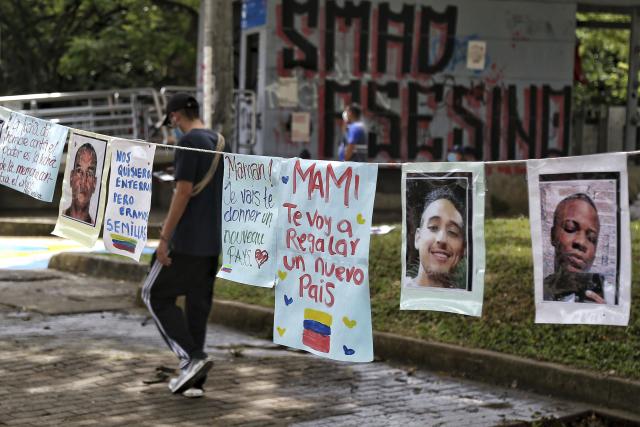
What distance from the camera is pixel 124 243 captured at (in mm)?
6918

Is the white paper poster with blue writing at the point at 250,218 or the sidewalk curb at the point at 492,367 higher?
the white paper poster with blue writing at the point at 250,218

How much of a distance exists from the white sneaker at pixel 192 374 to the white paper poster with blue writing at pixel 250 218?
102cm

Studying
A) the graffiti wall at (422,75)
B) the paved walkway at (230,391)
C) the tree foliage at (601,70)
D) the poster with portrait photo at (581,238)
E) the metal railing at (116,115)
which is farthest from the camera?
the tree foliage at (601,70)

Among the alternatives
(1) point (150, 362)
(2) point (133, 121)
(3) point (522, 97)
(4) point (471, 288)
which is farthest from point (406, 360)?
(3) point (522, 97)

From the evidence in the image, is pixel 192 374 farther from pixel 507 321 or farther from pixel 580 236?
pixel 580 236

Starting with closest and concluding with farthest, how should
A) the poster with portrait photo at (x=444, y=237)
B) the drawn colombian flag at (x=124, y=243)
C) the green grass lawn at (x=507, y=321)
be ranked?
1. the poster with portrait photo at (x=444, y=237)
2. the drawn colombian flag at (x=124, y=243)
3. the green grass lawn at (x=507, y=321)

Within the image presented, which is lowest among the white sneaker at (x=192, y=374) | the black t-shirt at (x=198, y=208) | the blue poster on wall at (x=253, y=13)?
the white sneaker at (x=192, y=374)

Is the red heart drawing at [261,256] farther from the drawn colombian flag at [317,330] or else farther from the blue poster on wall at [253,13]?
the blue poster on wall at [253,13]

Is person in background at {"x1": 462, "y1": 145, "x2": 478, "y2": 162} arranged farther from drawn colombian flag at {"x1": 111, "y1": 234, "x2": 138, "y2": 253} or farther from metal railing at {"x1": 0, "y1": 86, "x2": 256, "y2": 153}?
drawn colombian flag at {"x1": 111, "y1": 234, "x2": 138, "y2": 253}

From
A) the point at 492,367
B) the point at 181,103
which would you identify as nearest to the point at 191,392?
the point at 181,103

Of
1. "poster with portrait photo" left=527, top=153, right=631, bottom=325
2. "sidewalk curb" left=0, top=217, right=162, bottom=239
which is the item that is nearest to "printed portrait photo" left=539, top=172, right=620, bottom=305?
"poster with portrait photo" left=527, top=153, right=631, bottom=325

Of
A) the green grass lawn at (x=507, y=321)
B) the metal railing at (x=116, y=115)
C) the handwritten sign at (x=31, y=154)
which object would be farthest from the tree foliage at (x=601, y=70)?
the handwritten sign at (x=31, y=154)

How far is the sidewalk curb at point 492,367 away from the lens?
7.12 meters

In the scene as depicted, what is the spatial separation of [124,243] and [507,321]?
304 centimetres
